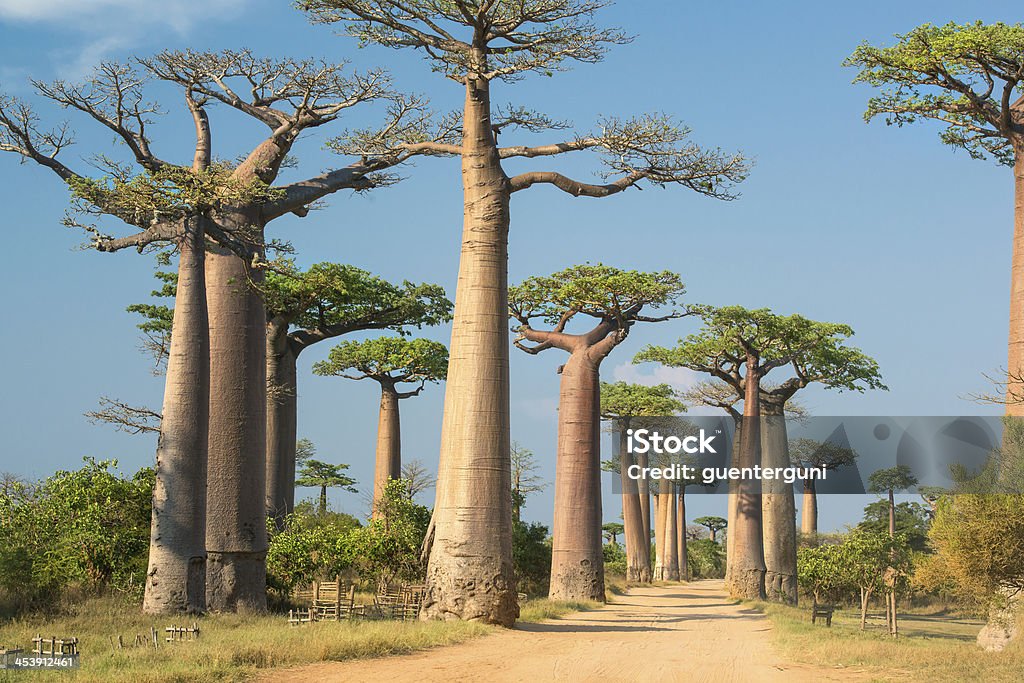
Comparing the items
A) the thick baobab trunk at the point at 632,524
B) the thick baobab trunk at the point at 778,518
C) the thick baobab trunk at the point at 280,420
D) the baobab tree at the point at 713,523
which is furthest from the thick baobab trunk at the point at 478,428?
the baobab tree at the point at 713,523

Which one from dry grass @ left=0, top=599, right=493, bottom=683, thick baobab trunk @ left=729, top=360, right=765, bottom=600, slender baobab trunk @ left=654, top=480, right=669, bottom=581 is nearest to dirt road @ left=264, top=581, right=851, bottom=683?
dry grass @ left=0, top=599, right=493, bottom=683

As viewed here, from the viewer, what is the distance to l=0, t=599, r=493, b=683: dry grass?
803cm

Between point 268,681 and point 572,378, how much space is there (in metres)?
14.7

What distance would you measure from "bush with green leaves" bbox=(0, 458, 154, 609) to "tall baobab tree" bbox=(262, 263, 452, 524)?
5.51m

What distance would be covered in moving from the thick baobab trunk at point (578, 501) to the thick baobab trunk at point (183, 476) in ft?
30.0

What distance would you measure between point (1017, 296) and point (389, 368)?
16688 millimetres

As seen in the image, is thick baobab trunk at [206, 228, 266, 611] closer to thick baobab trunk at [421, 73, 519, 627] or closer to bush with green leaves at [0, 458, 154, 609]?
bush with green leaves at [0, 458, 154, 609]

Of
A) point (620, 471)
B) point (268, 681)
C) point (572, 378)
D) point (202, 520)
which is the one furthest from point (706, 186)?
point (620, 471)

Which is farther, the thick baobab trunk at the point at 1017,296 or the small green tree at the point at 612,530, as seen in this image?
the small green tree at the point at 612,530

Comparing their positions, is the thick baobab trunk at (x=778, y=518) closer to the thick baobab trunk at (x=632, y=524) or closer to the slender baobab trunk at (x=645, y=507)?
the slender baobab trunk at (x=645, y=507)

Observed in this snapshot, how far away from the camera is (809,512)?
52719 mm

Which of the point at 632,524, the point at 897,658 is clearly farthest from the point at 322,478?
the point at 897,658

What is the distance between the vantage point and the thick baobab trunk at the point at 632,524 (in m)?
37.5

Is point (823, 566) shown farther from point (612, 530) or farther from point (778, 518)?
point (612, 530)
